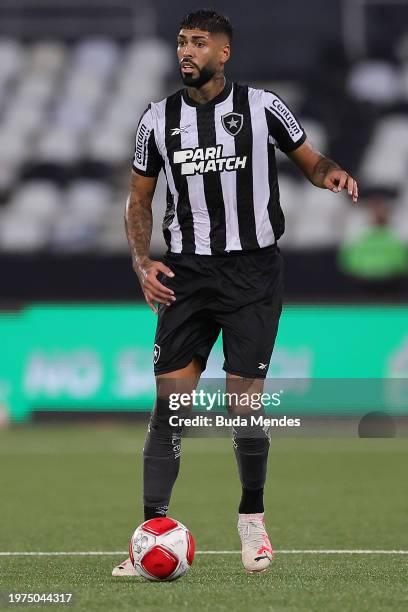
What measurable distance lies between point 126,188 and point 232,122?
12.1 meters

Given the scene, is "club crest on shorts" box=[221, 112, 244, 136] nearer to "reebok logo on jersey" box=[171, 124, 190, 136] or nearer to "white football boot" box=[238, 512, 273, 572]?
"reebok logo on jersey" box=[171, 124, 190, 136]

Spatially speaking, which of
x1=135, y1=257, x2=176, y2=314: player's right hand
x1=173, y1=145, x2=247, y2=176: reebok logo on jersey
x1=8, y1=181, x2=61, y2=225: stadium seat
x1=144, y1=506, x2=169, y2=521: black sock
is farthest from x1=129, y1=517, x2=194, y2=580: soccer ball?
x1=8, y1=181, x2=61, y2=225: stadium seat

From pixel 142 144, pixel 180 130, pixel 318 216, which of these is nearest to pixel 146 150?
pixel 142 144

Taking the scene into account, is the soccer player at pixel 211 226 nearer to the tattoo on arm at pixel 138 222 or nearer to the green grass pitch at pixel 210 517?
the tattoo on arm at pixel 138 222

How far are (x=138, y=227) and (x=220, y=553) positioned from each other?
1465mm

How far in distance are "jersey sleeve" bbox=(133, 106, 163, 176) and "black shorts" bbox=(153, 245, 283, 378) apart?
34 cm

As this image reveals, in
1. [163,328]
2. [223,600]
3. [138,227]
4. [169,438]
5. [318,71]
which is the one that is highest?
[318,71]

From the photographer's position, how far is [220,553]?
6.21 m

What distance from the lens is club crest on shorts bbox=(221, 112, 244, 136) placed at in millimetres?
5516

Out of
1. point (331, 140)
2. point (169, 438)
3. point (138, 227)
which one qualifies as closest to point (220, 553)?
point (169, 438)

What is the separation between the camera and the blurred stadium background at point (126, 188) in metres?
12.3

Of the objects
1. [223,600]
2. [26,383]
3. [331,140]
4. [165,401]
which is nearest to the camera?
[223,600]

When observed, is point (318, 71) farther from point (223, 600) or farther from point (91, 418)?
point (223, 600)

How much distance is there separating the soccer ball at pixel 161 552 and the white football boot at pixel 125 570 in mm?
129
